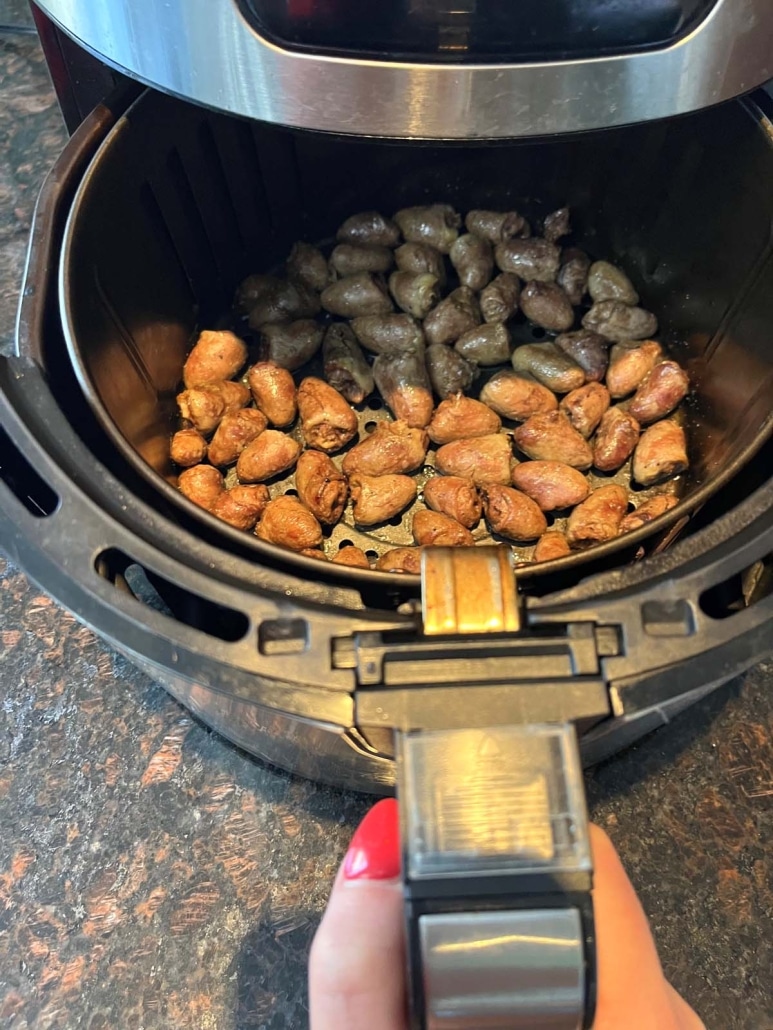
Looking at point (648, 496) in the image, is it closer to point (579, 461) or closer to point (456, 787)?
point (579, 461)

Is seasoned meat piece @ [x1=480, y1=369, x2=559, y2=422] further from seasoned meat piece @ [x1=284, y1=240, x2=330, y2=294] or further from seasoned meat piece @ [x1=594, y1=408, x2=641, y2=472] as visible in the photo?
seasoned meat piece @ [x1=284, y1=240, x2=330, y2=294]

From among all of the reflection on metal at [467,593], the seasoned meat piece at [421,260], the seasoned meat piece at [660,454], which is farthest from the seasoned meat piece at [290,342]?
the reflection on metal at [467,593]

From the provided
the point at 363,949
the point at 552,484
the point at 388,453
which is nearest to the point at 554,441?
the point at 552,484

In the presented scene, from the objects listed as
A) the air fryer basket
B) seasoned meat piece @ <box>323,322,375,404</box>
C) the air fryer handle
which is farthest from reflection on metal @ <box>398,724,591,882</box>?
seasoned meat piece @ <box>323,322,375,404</box>

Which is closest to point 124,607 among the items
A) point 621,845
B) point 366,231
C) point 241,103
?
point 241,103

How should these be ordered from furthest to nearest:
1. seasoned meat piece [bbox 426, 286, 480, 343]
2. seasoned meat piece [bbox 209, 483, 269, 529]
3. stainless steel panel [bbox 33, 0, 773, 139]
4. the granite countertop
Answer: seasoned meat piece [bbox 426, 286, 480, 343] < seasoned meat piece [bbox 209, 483, 269, 529] < the granite countertop < stainless steel panel [bbox 33, 0, 773, 139]
